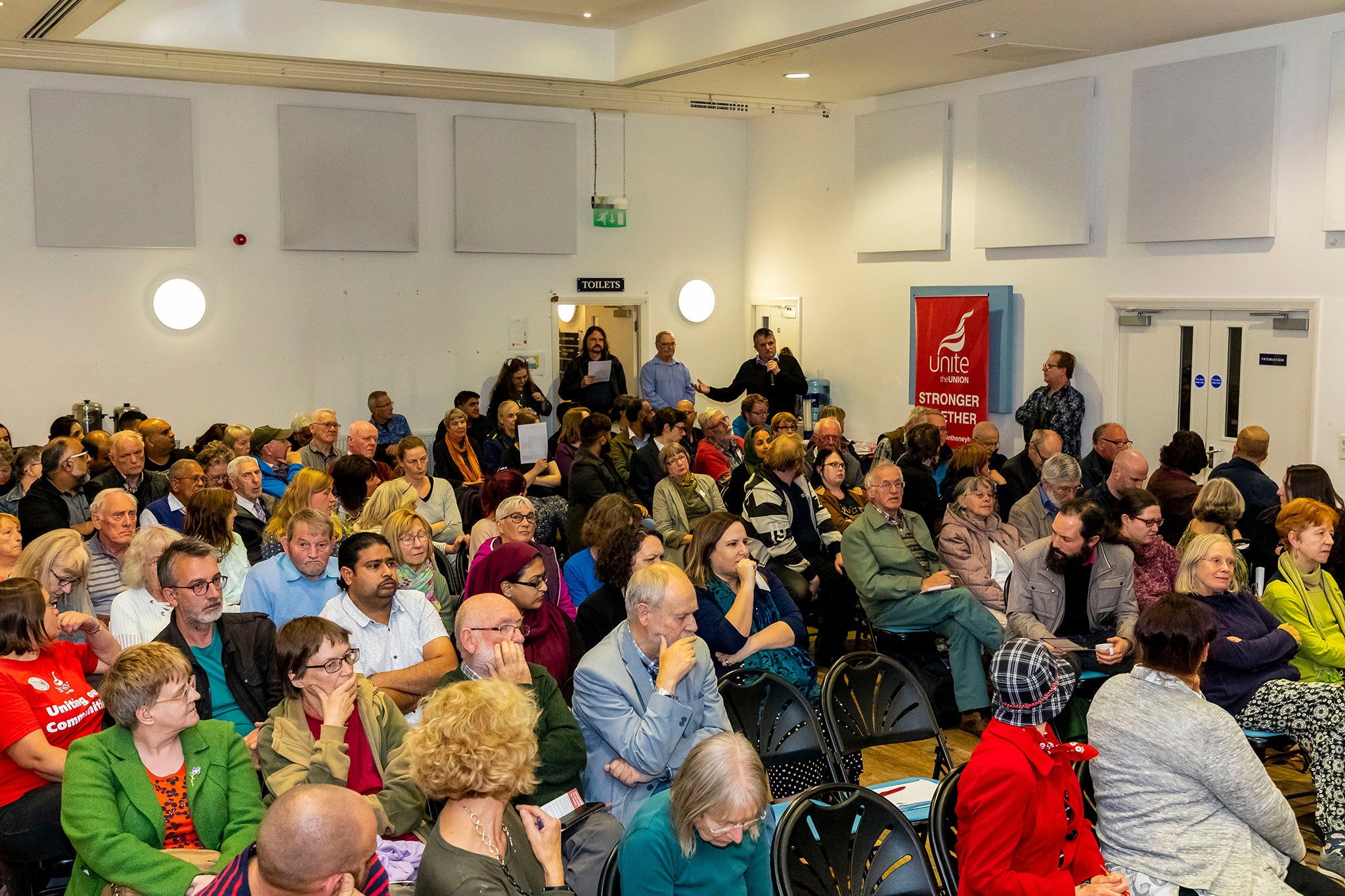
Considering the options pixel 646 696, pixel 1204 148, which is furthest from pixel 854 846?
pixel 1204 148

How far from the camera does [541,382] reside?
1239 centimetres

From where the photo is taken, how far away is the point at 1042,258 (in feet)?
32.7

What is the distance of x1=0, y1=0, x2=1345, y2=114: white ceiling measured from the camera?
7.93m

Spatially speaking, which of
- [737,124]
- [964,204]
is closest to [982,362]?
[964,204]

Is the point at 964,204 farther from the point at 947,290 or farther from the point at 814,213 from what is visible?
the point at 814,213

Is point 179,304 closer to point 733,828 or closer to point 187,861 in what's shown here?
point 187,861

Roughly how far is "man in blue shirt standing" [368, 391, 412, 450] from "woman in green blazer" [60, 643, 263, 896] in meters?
7.83

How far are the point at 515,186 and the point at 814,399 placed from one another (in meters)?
3.79

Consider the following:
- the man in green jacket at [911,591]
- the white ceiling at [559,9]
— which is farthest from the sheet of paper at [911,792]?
the white ceiling at [559,9]

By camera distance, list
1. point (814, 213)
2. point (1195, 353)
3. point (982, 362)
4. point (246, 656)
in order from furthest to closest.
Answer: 1. point (814, 213)
2. point (982, 362)
3. point (1195, 353)
4. point (246, 656)

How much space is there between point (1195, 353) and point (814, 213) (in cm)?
454

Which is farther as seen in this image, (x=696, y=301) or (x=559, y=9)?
(x=696, y=301)

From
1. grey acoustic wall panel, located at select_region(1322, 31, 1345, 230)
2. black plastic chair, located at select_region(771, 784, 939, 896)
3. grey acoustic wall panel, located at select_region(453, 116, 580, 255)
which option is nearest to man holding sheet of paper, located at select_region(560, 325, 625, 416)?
grey acoustic wall panel, located at select_region(453, 116, 580, 255)

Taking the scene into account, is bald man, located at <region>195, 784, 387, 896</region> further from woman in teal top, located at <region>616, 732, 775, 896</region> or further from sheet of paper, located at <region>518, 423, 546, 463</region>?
sheet of paper, located at <region>518, 423, 546, 463</region>
